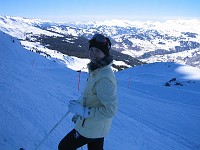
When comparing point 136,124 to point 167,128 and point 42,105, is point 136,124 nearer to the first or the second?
point 167,128

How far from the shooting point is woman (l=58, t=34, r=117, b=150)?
359 cm

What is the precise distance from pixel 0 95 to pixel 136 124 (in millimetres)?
5189

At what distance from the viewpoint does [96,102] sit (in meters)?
3.81

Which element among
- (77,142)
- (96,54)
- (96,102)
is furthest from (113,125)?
(96,54)

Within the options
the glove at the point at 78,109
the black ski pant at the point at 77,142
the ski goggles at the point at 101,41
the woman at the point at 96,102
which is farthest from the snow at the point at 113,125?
the ski goggles at the point at 101,41

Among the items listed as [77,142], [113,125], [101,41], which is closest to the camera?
[101,41]

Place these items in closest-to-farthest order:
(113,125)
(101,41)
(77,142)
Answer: (101,41) → (77,142) → (113,125)

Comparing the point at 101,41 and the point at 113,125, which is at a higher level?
the point at 101,41

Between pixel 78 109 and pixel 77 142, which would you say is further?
pixel 77 142

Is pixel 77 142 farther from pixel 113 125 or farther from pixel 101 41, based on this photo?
pixel 113 125

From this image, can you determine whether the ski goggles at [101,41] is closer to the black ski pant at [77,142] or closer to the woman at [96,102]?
the woman at [96,102]

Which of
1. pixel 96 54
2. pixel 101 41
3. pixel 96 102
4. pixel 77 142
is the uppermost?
pixel 101 41

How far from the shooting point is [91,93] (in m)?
3.80

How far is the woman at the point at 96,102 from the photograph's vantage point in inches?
141
